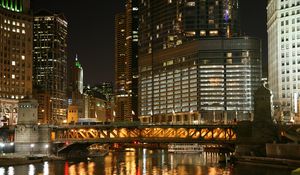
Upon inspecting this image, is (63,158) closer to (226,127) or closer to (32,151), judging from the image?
(32,151)

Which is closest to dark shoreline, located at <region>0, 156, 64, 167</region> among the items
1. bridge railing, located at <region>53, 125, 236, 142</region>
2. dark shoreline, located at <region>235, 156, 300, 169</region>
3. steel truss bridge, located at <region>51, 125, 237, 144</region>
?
steel truss bridge, located at <region>51, 125, 237, 144</region>

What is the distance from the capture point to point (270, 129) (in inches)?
5458

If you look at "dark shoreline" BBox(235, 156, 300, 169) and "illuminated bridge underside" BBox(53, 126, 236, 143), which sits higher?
"illuminated bridge underside" BBox(53, 126, 236, 143)

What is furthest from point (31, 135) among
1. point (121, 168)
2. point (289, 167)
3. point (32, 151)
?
point (289, 167)

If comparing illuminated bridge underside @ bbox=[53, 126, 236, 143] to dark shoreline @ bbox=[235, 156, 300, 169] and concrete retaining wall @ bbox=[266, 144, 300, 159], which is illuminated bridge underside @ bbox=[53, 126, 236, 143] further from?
concrete retaining wall @ bbox=[266, 144, 300, 159]

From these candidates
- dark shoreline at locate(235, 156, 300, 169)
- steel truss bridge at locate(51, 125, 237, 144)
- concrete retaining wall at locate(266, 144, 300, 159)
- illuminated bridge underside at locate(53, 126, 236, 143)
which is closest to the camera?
dark shoreline at locate(235, 156, 300, 169)

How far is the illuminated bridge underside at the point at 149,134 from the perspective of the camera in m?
144

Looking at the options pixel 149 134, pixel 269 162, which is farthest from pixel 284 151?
pixel 149 134

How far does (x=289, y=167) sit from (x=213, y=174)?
16214 mm

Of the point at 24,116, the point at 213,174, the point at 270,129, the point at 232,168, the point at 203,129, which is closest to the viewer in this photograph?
the point at 213,174

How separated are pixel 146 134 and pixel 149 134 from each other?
0.97 meters

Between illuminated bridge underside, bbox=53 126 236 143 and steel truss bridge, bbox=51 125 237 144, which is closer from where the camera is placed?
steel truss bridge, bbox=51 125 237 144

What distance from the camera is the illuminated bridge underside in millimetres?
143500

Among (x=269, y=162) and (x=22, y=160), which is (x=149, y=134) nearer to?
(x=22, y=160)
